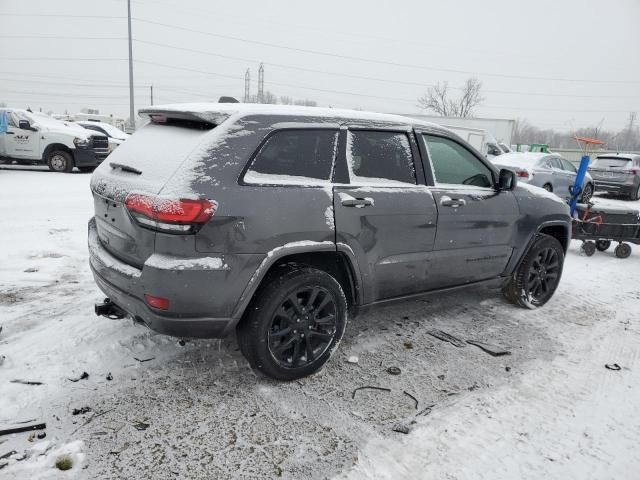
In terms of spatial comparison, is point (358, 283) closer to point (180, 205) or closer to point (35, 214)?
point (180, 205)

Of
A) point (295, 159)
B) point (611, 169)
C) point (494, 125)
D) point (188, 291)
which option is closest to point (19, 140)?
point (295, 159)

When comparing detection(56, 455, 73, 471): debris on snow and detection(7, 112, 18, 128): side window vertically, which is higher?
detection(7, 112, 18, 128): side window

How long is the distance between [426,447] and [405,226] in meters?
1.53

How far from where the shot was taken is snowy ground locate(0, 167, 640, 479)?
7.79 feet

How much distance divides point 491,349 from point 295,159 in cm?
225

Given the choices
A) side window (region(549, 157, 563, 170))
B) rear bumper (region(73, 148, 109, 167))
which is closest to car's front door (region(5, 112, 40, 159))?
rear bumper (region(73, 148, 109, 167))

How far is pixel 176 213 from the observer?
250 cm

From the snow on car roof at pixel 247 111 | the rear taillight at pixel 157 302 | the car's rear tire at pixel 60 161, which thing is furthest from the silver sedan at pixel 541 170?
the car's rear tire at pixel 60 161

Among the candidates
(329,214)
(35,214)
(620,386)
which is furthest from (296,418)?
(35,214)

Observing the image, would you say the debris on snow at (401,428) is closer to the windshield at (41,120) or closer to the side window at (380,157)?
the side window at (380,157)

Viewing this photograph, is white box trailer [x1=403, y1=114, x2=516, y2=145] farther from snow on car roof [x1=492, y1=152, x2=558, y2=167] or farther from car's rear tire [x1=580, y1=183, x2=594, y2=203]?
snow on car roof [x1=492, y1=152, x2=558, y2=167]

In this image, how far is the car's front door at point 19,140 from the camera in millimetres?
13016

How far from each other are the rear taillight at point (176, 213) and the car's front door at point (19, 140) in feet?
42.5

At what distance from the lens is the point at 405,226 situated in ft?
11.3
